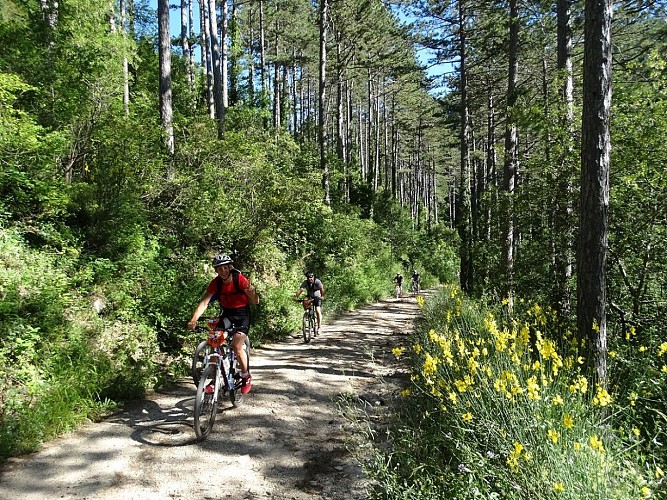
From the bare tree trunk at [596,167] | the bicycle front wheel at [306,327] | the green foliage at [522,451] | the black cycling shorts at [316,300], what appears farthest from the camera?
the black cycling shorts at [316,300]

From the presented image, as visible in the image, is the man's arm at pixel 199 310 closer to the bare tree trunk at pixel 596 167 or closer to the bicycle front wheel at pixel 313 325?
the bare tree trunk at pixel 596 167

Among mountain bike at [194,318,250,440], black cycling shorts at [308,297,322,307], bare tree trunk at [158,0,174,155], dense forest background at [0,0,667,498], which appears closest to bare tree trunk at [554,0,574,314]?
dense forest background at [0,0,667,498]

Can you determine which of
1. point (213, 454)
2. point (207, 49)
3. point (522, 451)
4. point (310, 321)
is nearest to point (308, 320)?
point (310, 321)

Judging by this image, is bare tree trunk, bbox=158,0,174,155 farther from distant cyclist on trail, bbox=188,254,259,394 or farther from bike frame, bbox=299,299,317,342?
distant cyclist on trail, bbox=188,254,259,394

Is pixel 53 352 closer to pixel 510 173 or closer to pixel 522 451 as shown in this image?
pixel 522 451

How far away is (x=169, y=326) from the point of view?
7.41 m

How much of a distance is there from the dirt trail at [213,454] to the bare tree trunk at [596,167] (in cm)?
268

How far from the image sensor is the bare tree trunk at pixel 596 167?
4906 millimetres

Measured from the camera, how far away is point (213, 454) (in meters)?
4.54

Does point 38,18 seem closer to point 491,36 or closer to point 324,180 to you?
point 324,180

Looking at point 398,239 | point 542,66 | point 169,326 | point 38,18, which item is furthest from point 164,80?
point 398,239

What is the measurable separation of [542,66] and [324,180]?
1540 cm

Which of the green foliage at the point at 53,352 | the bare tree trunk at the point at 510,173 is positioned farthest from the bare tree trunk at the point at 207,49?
the green foliage at the point at 53,352

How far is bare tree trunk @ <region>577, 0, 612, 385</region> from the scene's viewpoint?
4.91 m
